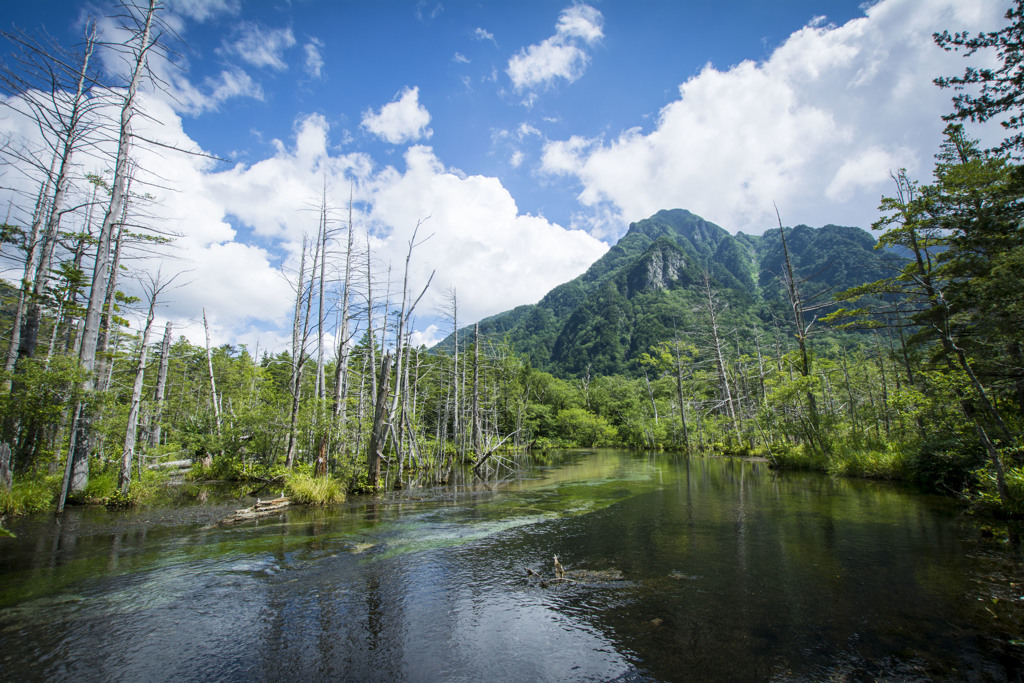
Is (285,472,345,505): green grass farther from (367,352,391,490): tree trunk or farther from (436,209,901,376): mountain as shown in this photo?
(436,209,901,376): mountain

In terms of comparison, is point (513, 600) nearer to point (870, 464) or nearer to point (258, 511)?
point (258, 511)

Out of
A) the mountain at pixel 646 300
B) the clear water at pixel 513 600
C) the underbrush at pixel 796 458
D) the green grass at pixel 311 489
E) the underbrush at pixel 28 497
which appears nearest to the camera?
the clear water at pixel 513 600

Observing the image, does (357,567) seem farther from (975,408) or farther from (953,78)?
(975,408)

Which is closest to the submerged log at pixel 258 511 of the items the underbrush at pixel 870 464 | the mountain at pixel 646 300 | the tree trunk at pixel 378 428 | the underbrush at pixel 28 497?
the tree trunk at pixel 378 428

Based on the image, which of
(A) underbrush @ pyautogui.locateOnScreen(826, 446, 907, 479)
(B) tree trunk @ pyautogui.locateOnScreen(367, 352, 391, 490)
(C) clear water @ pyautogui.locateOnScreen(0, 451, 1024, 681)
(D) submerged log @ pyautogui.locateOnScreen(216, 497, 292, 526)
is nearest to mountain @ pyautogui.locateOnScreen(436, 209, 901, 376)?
(A) underbrush @ pyautogui.locateOnScreen(826, 446, 907, 479)

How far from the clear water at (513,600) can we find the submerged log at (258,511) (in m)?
0.55

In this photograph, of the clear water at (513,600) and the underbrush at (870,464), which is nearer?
the clear water at (513,600)

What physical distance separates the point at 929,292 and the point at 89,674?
66.0 feet

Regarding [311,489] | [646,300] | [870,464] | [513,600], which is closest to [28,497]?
[311,489]

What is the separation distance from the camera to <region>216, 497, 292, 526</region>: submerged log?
38.1 ft

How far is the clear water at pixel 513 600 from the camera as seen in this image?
4.76 m

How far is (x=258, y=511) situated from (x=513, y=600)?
993 cm

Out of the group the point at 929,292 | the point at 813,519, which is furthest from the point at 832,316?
the point at 813,519

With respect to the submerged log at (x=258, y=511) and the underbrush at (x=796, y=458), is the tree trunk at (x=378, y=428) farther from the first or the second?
the underbrush at (x=796, y=458)
